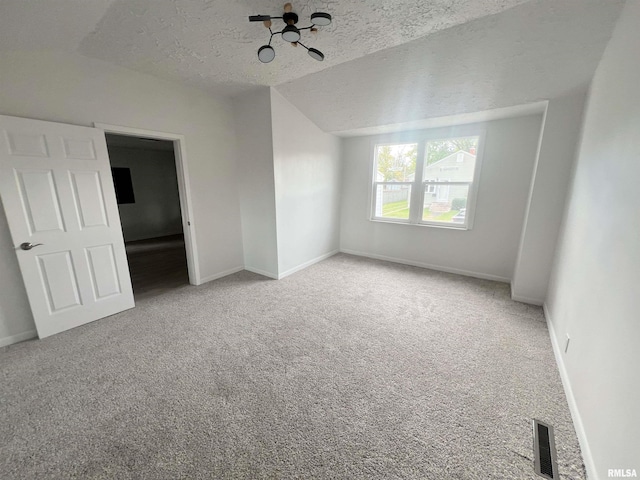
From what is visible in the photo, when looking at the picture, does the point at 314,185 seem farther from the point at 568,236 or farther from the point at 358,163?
the point at 568,236

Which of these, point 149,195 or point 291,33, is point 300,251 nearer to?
point 291,33

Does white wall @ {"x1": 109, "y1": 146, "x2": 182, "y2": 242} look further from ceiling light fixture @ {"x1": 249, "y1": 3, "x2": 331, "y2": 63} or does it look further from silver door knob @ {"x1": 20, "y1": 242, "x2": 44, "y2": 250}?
ceiling light fixture @ {"x1": 249, "y1": 3, "x2": 331, "y2": 63}

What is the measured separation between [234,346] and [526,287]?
11.4ft

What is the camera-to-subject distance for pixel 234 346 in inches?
88.4

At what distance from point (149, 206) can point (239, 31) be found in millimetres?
6418

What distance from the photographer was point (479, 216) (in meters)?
3.79

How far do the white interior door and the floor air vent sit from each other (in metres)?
3.86

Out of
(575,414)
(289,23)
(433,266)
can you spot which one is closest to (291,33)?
(289,23)

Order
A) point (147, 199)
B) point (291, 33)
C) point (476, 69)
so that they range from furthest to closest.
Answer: point (147, 199) < point (476, 69) < point (291, 33)

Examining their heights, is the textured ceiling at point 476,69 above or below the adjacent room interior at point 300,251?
above

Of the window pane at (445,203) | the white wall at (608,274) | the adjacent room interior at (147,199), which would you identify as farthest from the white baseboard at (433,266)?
the adjacent room interior at (147,199)

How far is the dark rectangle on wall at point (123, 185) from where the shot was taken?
6215 millimetres

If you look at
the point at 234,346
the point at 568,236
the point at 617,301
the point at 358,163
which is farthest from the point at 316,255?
the point at 617,301

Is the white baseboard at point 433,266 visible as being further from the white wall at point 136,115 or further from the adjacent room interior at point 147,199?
the adjacent room interior at point 147,199
